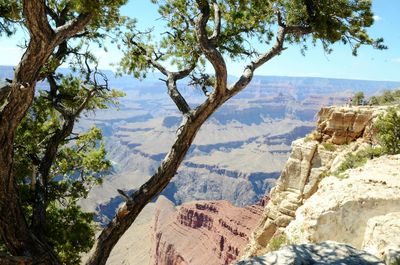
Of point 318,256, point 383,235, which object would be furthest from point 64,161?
point 383,235

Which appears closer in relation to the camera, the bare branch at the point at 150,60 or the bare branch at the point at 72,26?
the bare branch at the point at 72,26

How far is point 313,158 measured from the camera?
112 feet

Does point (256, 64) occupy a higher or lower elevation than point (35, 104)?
higher

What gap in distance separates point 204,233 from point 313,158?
79.6 m

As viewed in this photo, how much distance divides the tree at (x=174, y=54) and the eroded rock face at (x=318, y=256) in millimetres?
3159

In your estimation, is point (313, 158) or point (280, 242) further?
point (313, 158)

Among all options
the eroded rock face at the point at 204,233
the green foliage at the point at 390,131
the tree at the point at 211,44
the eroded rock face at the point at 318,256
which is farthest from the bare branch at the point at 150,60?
the eroded rock face at the point at 204,233

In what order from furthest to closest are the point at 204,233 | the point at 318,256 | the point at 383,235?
the point at 204,233 → the point at 383,235 → the point at 318,256

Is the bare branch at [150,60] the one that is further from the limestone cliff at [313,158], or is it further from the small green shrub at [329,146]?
the small green shrub at [329,146]

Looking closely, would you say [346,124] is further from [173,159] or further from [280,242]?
[173,159]

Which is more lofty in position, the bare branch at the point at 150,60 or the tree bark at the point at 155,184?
the bare branch at the point at 150,60

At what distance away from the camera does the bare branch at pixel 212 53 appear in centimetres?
817

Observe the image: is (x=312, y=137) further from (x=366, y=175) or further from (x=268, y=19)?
(x=268, y=19)

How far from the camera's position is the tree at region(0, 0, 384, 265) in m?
7.16
